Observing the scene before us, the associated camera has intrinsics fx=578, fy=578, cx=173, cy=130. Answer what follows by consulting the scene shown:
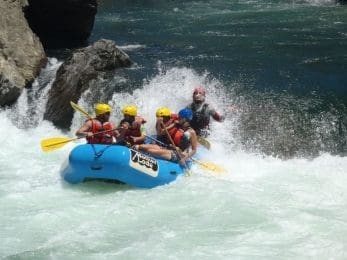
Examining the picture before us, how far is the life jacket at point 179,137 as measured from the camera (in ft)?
28.8

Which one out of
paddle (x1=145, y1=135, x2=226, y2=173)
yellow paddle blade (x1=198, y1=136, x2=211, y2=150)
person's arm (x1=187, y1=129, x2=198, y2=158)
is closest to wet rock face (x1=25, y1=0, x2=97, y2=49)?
yellow paddle blade (x1=198, y1=136, x2=211, y2=150)

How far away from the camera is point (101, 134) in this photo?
336 inches

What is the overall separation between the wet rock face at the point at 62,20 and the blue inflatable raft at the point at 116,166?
870 cm

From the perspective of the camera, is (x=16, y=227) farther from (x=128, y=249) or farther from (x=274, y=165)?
(x=274, y=165)

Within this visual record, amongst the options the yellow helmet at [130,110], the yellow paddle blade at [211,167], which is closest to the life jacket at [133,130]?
the yellow helmet at [130,110]

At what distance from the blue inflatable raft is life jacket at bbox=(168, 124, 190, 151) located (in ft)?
2.23

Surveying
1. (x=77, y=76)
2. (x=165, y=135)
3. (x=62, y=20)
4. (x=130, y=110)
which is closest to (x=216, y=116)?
(x=165, y=135)

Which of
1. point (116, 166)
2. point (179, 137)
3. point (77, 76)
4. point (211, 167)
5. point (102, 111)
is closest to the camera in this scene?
point (116, 166)

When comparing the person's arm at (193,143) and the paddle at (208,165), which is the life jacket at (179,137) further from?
the paddle at (208,165)

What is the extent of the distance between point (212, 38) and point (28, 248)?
11107 mm

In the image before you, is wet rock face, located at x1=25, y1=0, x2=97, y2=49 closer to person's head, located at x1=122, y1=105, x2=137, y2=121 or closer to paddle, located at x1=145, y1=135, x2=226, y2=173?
person's head, located at x1=122, y1=105, x2=137, y2=121

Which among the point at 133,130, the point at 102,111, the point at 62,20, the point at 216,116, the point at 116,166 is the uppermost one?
the point at 62,20

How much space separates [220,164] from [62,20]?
907 centimetres

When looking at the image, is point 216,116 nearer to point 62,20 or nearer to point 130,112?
point 130,112
